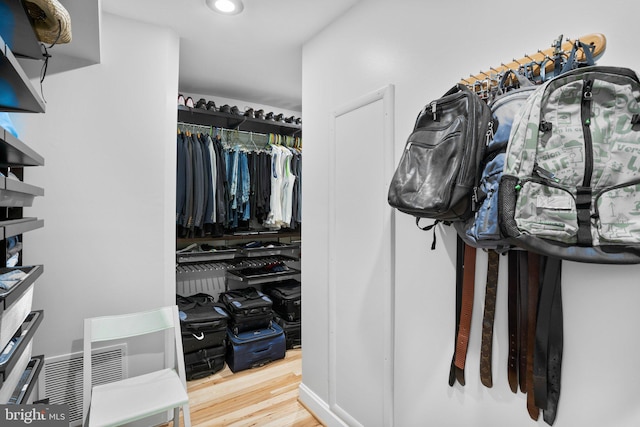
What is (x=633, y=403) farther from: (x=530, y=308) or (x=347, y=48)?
(x=347, y=48)

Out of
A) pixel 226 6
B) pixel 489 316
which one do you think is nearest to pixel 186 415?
pixel 489 316

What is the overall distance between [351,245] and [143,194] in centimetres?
132

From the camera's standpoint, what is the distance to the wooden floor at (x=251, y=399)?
6.50ft

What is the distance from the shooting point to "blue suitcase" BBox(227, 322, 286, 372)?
2602 mm

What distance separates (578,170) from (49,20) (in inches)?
58.5

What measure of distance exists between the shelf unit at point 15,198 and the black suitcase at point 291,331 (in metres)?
2.08

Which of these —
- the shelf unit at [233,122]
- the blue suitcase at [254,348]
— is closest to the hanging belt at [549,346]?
the blue suitcase at [254,348]

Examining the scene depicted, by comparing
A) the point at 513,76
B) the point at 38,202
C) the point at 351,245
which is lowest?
the point at 351,245

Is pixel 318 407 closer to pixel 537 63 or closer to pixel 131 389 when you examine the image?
pixel 131 389

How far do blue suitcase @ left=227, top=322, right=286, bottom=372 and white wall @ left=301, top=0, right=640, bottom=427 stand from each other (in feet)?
2.12

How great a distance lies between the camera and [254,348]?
267 centimetres

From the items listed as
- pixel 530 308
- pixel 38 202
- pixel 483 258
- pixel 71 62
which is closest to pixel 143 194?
pixel 38 202

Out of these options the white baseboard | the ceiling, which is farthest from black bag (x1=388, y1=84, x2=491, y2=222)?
the white baseboard

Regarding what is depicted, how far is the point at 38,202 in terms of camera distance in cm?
174
